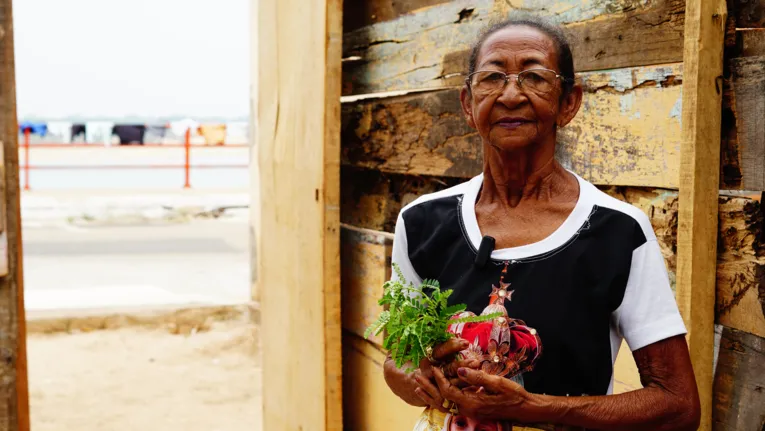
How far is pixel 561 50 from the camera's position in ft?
5.24

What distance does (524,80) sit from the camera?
1559mm

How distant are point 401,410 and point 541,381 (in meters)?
A: 1.82

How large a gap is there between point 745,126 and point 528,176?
2.14ft

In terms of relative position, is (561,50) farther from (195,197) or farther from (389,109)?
(195,197)

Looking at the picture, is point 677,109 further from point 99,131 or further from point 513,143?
point 99,131

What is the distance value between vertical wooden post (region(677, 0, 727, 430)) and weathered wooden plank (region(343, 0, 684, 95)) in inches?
4.2

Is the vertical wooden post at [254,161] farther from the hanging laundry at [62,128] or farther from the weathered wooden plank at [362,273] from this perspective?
the hanging laundry at [62,128]

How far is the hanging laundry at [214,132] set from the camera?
30.2 metres

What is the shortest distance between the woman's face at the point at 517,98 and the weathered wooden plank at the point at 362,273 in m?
1.71

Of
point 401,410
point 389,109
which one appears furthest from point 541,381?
point 389,109

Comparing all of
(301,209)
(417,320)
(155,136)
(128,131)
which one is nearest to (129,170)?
(128,131)

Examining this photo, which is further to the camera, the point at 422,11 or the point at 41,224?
the point at 41,224

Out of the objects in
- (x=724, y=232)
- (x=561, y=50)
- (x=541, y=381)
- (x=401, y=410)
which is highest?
(x=561, y=50)

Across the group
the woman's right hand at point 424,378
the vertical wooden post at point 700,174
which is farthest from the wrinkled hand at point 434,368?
the vertical wooden post at point 700,174
